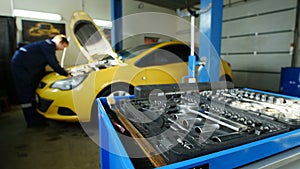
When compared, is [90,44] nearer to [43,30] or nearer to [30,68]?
[30,68]

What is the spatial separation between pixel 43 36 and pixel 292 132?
4813mm

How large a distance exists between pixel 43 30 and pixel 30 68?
88.0 inches

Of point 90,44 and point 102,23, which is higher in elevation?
A: point 102,23

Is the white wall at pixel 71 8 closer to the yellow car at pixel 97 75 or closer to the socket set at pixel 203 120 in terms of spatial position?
the yellow car at pixel 97 75

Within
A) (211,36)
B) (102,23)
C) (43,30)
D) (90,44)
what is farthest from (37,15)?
(211,36)

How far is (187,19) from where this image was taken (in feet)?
22.2

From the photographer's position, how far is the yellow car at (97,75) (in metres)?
2.11

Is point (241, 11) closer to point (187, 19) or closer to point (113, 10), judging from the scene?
point (187, 19)

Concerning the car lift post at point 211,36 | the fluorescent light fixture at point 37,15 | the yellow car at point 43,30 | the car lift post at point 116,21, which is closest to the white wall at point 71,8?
the fluorescent light fixture at point 37,15

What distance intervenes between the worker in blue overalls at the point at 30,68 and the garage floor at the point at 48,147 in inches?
8.4

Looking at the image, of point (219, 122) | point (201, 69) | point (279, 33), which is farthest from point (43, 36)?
point (279, 33)

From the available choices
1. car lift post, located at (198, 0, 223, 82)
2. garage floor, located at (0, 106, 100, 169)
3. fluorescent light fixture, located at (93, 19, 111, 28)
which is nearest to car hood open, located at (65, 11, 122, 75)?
garage floor, located at (0, 106, 100, 169)

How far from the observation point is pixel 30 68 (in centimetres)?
240

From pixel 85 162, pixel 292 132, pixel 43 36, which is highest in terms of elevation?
pixel 43 36
